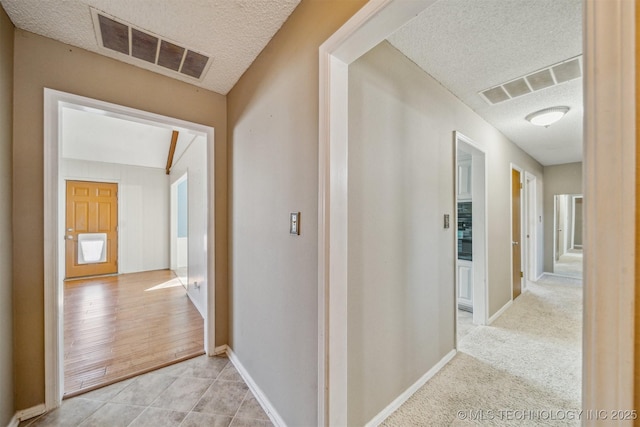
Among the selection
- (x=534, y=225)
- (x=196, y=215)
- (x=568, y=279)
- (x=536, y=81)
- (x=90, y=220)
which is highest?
(x=536, y=81)

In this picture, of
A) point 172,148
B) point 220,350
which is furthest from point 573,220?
point 172,148

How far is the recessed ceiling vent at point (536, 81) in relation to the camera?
72.6 inches

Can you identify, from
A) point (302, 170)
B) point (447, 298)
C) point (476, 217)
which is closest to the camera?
point (302, 170)

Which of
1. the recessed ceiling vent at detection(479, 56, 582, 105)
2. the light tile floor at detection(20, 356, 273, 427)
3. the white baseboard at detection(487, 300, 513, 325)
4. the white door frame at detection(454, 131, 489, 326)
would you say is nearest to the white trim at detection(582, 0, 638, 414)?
the light tile floor at detection(20, 356, 273, 427)

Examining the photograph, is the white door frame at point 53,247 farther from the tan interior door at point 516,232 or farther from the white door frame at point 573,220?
the white door frame at point 573,220

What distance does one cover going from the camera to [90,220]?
5125 mm

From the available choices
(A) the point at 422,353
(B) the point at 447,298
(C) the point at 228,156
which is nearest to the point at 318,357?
(A) the point at 422,353

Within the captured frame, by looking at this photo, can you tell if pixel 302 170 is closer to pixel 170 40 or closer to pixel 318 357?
pixel 318 357

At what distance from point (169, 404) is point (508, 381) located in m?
2.55

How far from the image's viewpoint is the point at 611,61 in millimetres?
471

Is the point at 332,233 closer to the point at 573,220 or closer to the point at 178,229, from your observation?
the point at 178,229

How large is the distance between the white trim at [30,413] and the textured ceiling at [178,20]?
8.01 feet

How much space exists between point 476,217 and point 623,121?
2641 millimetres

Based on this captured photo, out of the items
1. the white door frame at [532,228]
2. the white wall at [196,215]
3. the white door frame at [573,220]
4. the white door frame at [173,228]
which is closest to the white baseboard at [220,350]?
the white wall at [196,215]
